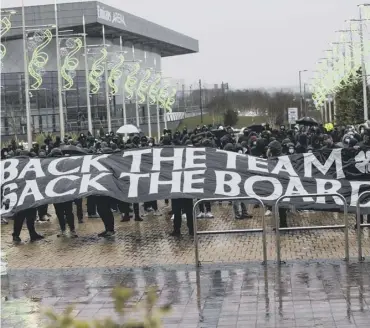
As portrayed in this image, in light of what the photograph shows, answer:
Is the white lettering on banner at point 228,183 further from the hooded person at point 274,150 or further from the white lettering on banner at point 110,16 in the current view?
the white lettering on banner at point 110,16

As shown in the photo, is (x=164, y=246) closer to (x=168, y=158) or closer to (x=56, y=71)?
(x=168, y=158)

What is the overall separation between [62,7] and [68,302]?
2518 inches

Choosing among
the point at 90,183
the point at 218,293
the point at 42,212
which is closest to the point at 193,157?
the point at 90,183

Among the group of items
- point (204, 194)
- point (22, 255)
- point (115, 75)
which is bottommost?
point (22, 255)

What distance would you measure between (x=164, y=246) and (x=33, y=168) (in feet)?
9.17

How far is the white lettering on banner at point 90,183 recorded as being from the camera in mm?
13454

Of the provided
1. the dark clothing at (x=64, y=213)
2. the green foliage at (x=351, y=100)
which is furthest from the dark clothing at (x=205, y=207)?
the green foliage at (x=351, y=100)

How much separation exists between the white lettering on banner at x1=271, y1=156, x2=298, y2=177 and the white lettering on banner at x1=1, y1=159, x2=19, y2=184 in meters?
4.47

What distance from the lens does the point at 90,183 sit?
13.6m

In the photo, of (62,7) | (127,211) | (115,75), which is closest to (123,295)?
(127,211)

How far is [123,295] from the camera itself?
2.99m

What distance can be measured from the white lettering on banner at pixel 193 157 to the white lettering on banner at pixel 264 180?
0.97 meters

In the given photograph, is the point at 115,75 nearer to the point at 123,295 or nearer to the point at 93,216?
the point at 93,216

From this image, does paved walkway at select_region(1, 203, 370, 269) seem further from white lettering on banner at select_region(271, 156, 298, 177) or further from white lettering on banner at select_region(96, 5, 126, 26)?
white lettering on banner at select_region(96, 5, 126, 26)
